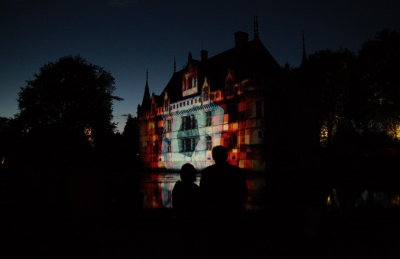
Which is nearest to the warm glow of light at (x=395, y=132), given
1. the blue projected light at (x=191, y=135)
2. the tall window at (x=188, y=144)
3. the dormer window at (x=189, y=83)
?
the blue projected light at (x=191, y=135)

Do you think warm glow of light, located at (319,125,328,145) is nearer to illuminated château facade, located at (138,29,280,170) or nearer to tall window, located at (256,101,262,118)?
illuminated château facade, located at (138,29,280,170)

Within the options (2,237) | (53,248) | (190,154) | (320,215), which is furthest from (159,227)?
(190,154)

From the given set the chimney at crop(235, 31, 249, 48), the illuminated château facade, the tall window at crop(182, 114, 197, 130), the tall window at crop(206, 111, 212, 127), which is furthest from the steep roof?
the tall window at crop(182, 114, 197, 130)

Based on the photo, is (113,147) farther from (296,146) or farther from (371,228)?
(371,228)

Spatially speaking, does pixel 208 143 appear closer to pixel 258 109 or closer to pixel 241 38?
pixel 258 109

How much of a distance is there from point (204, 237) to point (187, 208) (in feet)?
6.43

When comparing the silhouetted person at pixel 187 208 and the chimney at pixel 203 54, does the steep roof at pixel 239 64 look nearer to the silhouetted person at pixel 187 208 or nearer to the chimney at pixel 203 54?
the chimney at pixel 203 54

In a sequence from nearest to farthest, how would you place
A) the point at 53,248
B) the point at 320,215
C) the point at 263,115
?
the point at 320,215 → the point at 53,248 → the point at 263,115

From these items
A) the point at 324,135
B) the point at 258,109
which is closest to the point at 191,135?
the point at 258,109

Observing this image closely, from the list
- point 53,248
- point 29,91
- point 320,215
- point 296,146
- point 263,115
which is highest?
point 29,91

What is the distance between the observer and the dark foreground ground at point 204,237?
13.2 ft

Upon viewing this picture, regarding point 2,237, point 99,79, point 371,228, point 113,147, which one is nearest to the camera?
point 2,237

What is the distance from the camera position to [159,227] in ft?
20.8

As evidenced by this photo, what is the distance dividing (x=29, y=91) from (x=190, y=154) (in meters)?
19.1
